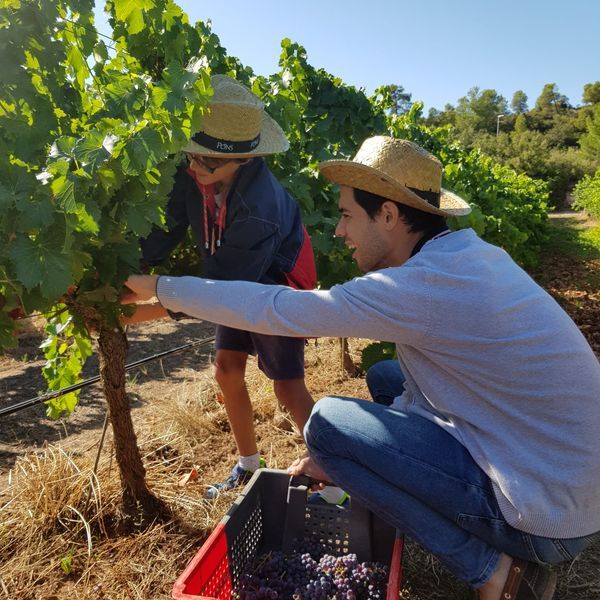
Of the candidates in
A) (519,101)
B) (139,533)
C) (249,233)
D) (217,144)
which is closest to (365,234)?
(249,233)

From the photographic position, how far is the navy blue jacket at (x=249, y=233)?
2.23m

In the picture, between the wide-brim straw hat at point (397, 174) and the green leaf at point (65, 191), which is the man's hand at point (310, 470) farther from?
Answer: the green leaf at point (65, 191)

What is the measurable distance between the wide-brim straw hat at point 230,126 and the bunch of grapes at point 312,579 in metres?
1.46

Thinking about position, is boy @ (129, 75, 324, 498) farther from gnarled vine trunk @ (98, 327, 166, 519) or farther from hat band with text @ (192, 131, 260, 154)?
gnarled vine trunk @ (98, 327, 166, 519)

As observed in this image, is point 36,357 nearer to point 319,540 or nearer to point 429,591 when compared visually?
point 319,540

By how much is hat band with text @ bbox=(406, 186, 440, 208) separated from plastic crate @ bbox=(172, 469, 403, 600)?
106 cm

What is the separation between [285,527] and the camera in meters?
2.26

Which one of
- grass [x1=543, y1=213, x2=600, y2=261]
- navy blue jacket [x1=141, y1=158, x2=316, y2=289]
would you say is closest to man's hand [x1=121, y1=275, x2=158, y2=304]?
navy blue jacket [x1=141, y1=158, x2=316, y2=289]

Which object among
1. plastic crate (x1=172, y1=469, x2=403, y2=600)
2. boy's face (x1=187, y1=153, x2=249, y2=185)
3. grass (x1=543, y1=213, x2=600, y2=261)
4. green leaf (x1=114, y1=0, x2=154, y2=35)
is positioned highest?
green leaf (x1=114, y1=0, x2=154, y2=35)

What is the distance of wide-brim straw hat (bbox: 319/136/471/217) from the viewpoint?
5.93 ft

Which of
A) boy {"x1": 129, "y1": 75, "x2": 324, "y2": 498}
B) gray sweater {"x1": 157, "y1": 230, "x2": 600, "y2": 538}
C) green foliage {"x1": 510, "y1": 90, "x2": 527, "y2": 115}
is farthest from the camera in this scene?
green foliage {"x1": 510, "y1": 90, "x2": 527, "y2": 115}

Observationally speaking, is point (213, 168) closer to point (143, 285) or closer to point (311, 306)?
point (143, 285)

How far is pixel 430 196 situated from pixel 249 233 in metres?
0.68

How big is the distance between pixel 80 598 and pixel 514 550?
4.74ft
